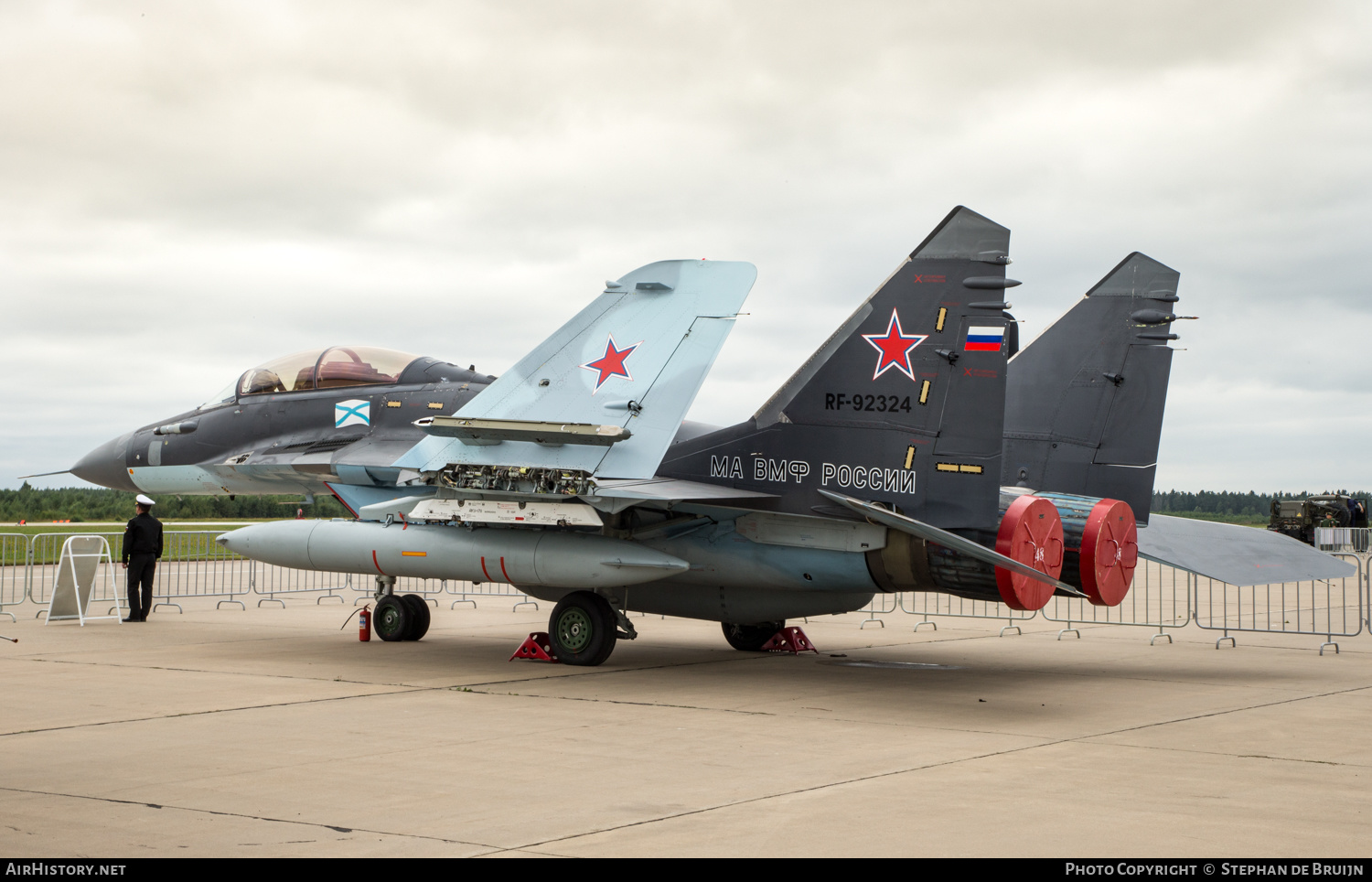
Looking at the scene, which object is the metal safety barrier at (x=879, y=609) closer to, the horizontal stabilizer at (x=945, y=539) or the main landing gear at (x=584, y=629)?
the main landing gear at (x=584, y=629)

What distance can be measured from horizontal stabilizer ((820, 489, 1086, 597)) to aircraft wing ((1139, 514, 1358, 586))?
213 cm

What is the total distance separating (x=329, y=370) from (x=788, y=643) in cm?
599

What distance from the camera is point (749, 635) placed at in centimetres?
1288

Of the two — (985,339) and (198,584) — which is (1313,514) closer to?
(198,584)

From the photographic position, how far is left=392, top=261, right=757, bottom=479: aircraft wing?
10430mm

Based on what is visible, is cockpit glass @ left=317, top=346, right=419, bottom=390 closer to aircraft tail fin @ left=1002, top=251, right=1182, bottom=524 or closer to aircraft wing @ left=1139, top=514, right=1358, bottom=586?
aircraft tail fin @ left=1002, top=251, right=1182, bottom=524

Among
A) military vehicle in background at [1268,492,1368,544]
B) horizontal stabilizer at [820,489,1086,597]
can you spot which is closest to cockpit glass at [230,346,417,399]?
horizontal stabilizer at [820,489,1086,597]

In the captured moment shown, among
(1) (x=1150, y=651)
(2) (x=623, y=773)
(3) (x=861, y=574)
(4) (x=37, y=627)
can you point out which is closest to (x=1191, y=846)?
(2) (x=623, y=773)

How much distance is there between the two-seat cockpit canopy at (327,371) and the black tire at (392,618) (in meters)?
2.50

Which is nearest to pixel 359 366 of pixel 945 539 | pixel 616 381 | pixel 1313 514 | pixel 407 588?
pixel 616 381

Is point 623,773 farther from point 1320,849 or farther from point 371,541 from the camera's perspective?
point 371,541

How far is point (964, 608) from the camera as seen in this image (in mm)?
19391

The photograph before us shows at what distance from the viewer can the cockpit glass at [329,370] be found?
43.3 feet

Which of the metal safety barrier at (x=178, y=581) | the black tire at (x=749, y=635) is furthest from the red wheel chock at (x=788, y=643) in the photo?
the metal safety barrier at (x=178, y=581)
